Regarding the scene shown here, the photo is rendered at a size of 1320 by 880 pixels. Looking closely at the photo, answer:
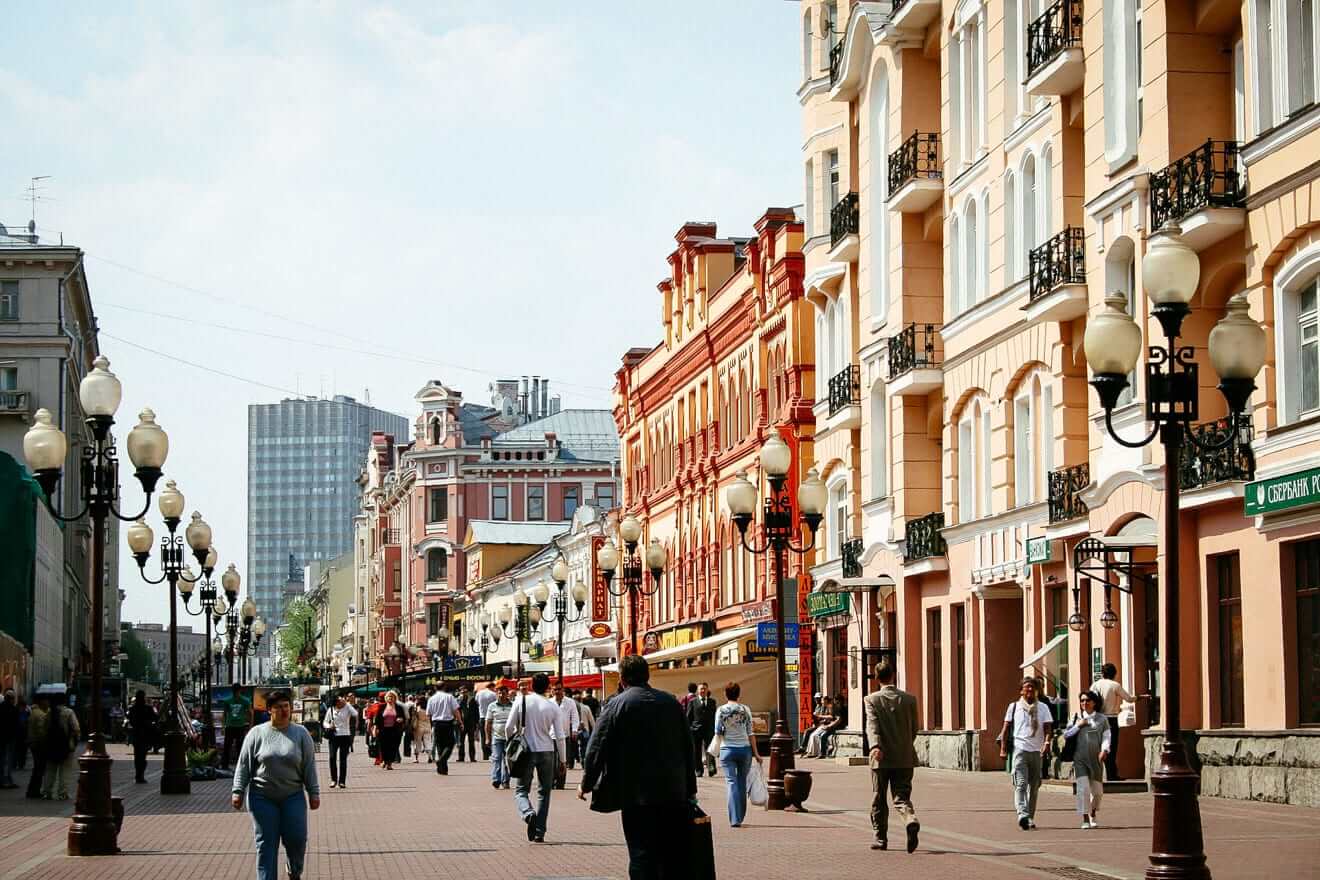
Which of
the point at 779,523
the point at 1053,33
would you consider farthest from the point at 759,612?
the point at 779,523

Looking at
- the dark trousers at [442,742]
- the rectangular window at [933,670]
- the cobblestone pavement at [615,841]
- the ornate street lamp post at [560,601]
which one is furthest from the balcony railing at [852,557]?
the cobblestone pavement at [615,841]

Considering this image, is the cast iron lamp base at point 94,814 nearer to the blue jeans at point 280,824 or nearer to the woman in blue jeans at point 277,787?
the woman in blue jeans at point 277,787

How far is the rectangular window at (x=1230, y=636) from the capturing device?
2662 cm

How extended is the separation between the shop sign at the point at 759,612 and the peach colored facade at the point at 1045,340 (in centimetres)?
451

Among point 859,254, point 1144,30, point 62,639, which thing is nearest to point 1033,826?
point 1144,30

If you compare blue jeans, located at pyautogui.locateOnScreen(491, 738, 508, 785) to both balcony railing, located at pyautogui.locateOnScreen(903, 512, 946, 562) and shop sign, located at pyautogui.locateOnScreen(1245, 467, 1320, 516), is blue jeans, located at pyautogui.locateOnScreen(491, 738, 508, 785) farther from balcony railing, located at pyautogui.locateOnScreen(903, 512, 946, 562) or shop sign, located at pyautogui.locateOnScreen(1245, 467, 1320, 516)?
balcony railing, located at pyautogui.locateOnScreen(903, 512, 946, 562)

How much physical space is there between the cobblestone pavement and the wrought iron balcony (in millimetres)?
56712

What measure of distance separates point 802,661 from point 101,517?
3093 centimetres

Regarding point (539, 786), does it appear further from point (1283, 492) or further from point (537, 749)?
point (1283, 492)

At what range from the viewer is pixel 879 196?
42469mm

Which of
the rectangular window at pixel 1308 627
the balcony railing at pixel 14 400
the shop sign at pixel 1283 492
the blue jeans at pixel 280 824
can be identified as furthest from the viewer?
the balcony railing at pixel 14 400

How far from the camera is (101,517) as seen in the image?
21.2m

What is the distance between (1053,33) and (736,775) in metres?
14.2

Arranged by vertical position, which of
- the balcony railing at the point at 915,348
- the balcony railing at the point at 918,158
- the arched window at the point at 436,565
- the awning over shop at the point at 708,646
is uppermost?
the balcony railing at the point at 918,158
